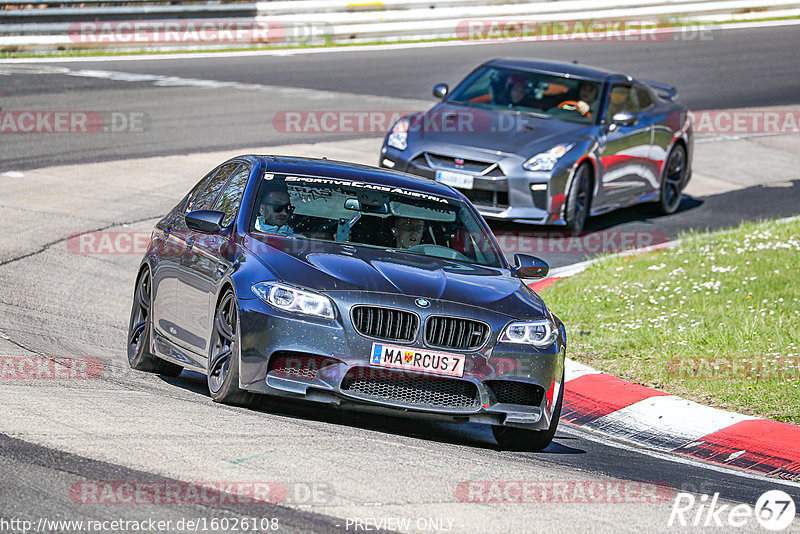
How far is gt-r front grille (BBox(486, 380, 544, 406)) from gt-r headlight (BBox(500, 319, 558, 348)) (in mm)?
227

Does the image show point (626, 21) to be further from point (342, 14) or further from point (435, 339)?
point (435, 339)

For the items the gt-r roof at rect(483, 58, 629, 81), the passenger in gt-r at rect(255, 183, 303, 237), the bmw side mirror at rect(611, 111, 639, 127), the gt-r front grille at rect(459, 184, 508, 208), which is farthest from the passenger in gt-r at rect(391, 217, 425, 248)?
the gt-r roof at rect(483, 58, 629, 81)

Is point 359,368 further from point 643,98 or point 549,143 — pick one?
point 643,98

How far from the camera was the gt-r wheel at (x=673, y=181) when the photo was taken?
642 inches

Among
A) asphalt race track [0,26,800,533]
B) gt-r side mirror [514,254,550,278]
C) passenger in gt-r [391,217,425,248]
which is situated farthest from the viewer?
gt-r side mirror [514,254,550,278]

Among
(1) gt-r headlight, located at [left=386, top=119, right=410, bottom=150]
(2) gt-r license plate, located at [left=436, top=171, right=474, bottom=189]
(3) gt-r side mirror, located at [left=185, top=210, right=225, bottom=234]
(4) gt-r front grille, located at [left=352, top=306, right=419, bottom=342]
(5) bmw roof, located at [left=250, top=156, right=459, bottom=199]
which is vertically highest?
(5) bmw roof, located at [left=250, top=156, right=459, bottom=199]

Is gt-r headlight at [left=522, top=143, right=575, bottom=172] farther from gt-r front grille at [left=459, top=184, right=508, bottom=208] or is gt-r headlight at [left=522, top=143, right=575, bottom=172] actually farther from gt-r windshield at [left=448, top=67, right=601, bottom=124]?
gt-r windshield at [left=448, top=67, right=601, bottom=124]

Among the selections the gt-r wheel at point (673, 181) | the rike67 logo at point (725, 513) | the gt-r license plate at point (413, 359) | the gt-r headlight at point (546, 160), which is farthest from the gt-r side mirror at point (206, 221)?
the gt-r wheel at point (673, 181)

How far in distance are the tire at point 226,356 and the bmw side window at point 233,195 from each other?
A: 91cm

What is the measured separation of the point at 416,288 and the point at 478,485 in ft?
4.77

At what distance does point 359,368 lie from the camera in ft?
22.2

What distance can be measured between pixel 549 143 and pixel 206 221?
22.8 ft

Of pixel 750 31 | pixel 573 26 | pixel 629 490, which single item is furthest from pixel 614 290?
pixel 750 31

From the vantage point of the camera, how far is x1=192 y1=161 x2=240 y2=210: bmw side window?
8.63 meters
